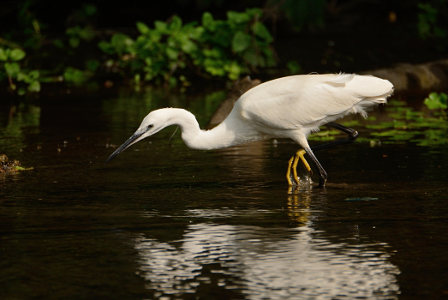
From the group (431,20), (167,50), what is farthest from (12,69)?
(431,20)

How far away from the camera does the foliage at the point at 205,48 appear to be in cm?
1503

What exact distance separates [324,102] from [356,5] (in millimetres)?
13475

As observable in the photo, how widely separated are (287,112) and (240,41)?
22.7ft

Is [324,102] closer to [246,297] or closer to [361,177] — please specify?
[361,177]

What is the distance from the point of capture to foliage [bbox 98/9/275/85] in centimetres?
1503

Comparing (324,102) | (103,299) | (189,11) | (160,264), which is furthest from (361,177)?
(189,11)

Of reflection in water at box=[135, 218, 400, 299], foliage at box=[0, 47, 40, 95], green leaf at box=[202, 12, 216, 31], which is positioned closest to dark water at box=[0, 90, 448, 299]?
reflection in water at box=[135, 218, 400, 299]

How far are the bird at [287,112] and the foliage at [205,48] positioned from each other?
6502 mm

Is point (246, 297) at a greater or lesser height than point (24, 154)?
lesser

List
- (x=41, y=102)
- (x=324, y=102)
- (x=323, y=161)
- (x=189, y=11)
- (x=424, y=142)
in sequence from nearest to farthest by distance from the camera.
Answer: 1. (x=324, y=102)
2. (x=323, y=161)
3. (x=424, y=142)
4. (x=41, y=102)
5. (x=189, y=11)

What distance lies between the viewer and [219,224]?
265 inches

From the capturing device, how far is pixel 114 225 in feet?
22.1

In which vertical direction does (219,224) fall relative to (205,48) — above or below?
below

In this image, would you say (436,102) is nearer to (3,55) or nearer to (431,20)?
(431,20)
